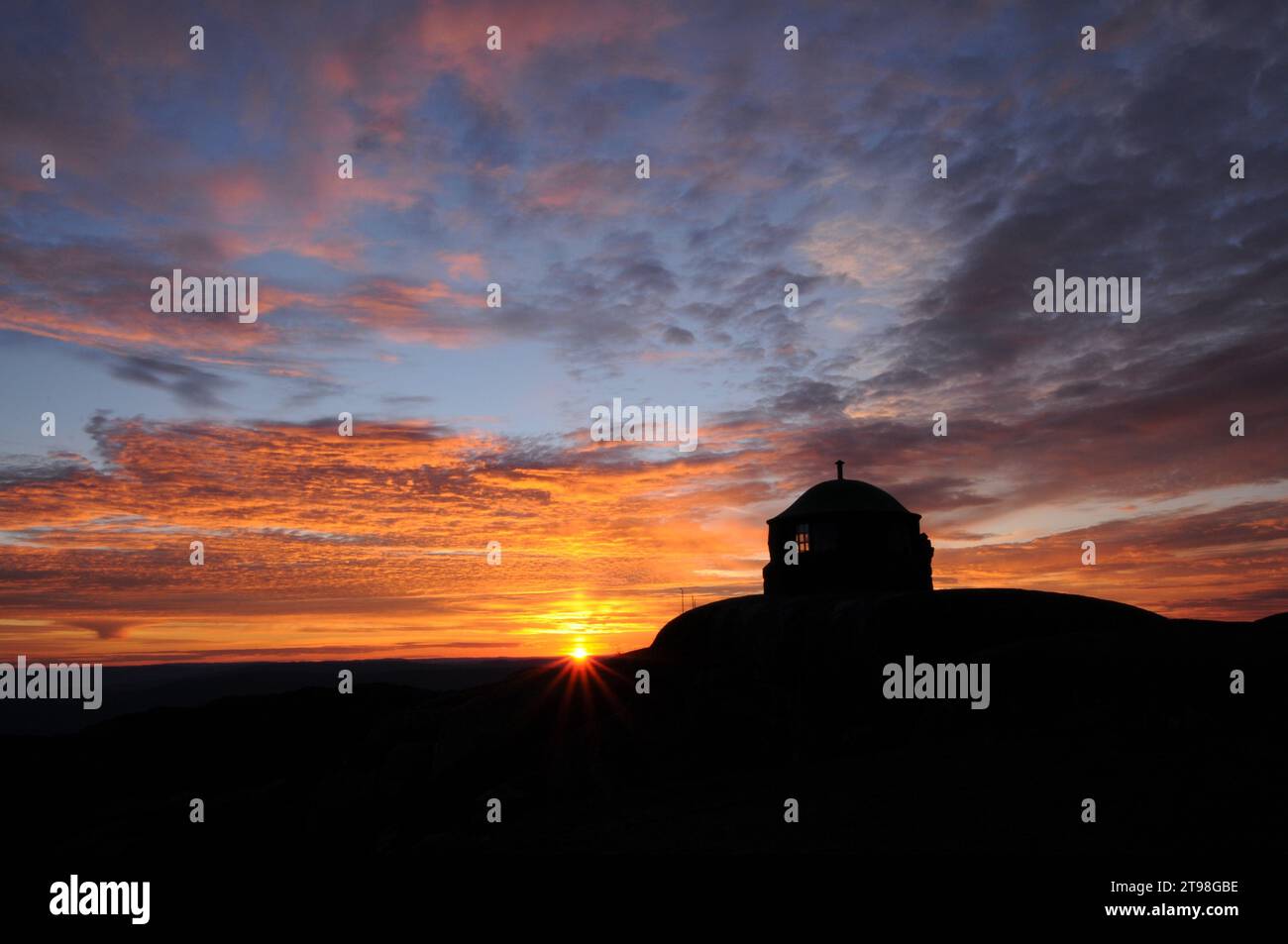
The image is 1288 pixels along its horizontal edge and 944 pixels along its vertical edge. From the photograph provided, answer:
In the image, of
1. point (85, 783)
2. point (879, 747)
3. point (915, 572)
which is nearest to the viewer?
point (879, 747)

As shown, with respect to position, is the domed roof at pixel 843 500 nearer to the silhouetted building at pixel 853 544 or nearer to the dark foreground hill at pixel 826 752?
the silhouetted building at pixel 853 544

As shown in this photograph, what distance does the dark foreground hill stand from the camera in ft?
40.1

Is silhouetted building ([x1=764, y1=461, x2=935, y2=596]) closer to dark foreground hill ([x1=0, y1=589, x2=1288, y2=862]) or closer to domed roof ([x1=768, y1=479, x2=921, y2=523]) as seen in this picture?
domed roof ([x1=768, y1=479, x2=921, y2=523])

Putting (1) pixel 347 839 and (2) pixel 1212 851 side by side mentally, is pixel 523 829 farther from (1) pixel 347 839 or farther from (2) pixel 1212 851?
(1) pixel 347 839

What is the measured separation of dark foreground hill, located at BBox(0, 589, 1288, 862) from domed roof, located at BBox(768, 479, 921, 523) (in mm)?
5481

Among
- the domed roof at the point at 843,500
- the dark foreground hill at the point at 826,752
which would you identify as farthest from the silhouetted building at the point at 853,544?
the dark foreground hill at the point at 826,752

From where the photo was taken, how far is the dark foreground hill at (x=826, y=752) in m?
12.2

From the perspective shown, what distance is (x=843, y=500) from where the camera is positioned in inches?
1378

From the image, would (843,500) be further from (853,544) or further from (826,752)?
(826,752)

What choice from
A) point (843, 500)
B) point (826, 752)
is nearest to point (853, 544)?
point (843, 500)

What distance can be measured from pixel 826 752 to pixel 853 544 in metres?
12.8

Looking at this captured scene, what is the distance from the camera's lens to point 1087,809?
11992 millimetres
